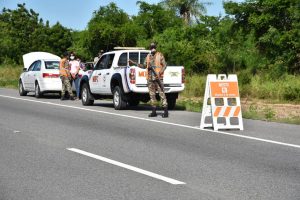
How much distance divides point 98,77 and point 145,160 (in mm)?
11204

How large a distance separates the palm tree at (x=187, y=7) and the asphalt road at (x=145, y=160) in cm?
4857

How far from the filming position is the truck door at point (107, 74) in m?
19.2

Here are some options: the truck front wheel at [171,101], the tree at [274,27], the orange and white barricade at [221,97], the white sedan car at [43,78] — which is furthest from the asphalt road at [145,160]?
the tree at [274,27]

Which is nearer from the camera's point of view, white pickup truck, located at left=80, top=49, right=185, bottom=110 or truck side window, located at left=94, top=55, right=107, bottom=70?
white pickup truck, located at left=80, top=49, right=185, bottom=110

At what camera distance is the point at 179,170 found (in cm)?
823

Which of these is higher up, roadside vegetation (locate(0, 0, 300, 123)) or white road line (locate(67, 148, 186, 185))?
roadside vegetation (locate(0, 0, 300, 123))

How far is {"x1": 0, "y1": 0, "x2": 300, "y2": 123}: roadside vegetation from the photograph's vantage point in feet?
79.3

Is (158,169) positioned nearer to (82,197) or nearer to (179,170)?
(179,170)

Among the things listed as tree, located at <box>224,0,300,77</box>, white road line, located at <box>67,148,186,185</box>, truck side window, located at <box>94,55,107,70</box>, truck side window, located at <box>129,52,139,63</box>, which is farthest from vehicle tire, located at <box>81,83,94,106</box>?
tree, located at <box>224,0,300,77</box>

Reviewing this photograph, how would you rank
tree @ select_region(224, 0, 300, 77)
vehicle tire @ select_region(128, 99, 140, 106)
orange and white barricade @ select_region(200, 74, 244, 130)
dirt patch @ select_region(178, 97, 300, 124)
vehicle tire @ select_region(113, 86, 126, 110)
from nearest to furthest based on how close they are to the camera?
1. orange and white barricade @ select_region(200, 74, 244, 130)
2. dirt patch @ select_region(178, 97, 300, 124)
3. vehicle tire @ select_region(113, 86, 126, 110)
4. vehicle tire @ select_region(128, 99, 140, 106)
5. tree @ select_region(224, 0, 300, 77)

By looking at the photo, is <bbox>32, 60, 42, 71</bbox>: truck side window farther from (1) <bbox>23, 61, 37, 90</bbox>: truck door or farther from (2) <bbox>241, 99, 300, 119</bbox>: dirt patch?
(2) <bbox>241, 99, 300, 119</bbox>: dirt patch

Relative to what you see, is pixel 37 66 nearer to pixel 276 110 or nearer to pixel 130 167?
pixel 276 110

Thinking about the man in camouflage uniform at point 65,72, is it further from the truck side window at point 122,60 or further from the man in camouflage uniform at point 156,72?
the man in camouflage uniform at point 156,72

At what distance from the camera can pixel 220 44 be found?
45031 millimetres
